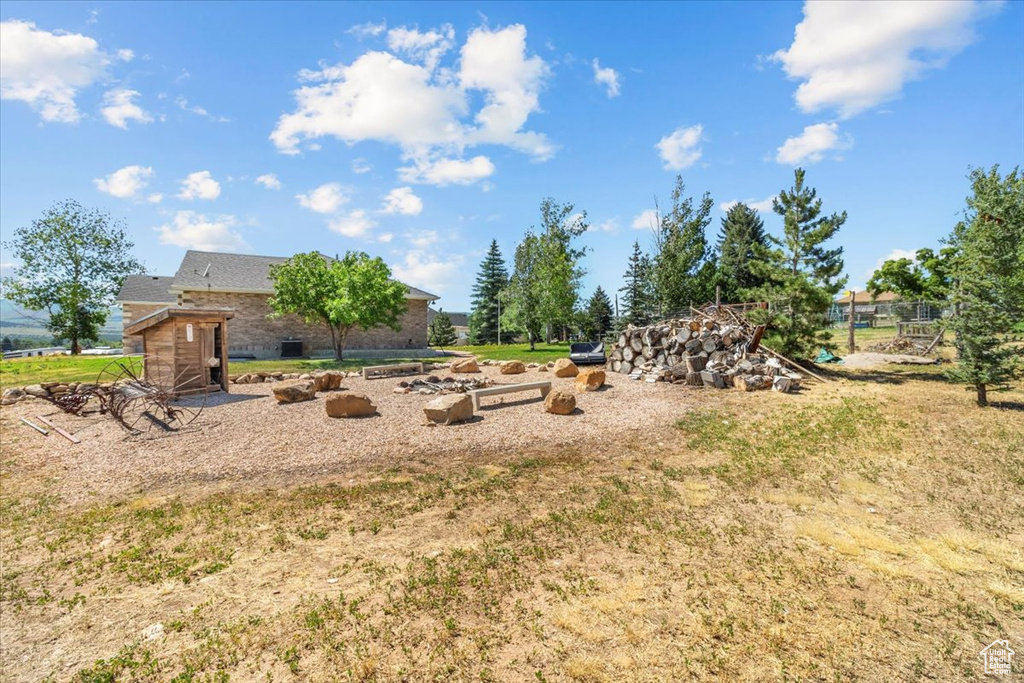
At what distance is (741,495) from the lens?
5.34m

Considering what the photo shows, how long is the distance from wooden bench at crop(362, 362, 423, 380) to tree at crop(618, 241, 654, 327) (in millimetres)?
12203

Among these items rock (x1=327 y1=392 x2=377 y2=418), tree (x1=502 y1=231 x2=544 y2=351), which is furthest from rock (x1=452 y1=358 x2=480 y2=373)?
tree (x1=502 y1=231 x2=544 y2=351)

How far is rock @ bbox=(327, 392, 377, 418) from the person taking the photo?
936cm

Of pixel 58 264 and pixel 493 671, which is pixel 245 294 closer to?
pixel 58 264

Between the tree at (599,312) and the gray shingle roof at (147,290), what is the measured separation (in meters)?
33.2

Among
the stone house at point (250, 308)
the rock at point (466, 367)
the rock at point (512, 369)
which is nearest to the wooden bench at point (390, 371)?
the rock at point (466, 367)

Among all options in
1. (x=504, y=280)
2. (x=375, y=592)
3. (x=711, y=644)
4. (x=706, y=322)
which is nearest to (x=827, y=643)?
(x=711, y=644)

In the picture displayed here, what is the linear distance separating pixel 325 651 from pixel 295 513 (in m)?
2.32

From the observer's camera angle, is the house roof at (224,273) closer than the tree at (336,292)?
No

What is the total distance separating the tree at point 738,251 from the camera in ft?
135

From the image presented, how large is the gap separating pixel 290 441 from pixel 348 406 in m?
1.88

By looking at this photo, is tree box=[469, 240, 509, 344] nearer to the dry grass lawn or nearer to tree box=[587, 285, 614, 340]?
tree box=[587, 285, 614, 340]

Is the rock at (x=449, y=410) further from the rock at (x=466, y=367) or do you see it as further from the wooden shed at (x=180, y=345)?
the rock at (x=466, y=367)

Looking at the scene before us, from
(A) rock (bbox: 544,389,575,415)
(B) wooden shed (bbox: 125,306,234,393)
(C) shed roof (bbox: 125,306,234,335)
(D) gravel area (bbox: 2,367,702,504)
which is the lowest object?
(D) gravel area (bbox: 2,367,702,504)
